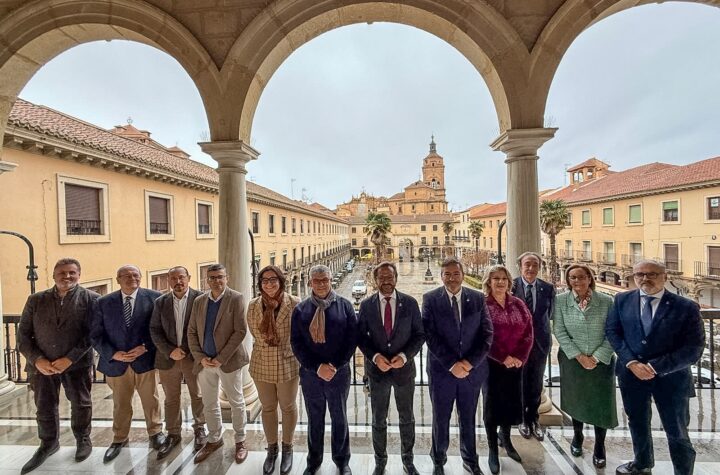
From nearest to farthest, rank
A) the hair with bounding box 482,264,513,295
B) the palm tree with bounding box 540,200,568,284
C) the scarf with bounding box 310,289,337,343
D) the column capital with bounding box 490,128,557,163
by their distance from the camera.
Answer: the scarf with bounding box 310,289,337,343, the hair with bounding box 482,264,513,295, the column capital with bounding box 490,128,557,163, the palm tree with bounding box 540,200,568,284

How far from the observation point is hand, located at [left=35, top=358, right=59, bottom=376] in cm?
263

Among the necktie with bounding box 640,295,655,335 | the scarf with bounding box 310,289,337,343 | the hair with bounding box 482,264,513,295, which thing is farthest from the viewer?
the hair with bounding box 482,264,513,295

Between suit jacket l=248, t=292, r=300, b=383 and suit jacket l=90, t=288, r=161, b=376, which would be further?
suit jacket l=90, t=288, r=161, b=376

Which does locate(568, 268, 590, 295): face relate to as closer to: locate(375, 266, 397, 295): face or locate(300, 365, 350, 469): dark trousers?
locate(375, 266, 397, 295): face

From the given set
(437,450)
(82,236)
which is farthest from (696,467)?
(82,236)

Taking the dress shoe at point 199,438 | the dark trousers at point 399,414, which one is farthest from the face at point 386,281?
the dress shoe at point 199,438

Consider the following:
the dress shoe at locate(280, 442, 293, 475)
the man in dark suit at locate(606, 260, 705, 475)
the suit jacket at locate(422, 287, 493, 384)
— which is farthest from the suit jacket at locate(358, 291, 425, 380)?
the man in dark suit at locate(606, 260, 705, 475)

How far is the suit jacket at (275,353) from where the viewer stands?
251 cm

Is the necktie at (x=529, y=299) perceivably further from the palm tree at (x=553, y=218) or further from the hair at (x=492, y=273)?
the palm tree at (x=553, y=218)

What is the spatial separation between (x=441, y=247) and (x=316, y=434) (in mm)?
54742

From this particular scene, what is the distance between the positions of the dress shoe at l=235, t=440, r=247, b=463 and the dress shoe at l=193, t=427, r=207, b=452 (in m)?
0.37

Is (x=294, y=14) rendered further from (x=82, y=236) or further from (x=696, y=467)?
(x=82, y=236)

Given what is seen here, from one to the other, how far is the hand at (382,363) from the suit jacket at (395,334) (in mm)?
73

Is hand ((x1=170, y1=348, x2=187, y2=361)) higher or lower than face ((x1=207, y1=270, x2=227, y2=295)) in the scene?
lower
